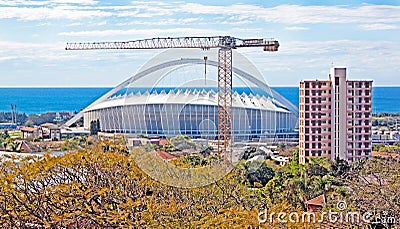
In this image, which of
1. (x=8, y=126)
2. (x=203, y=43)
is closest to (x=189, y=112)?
(x=203, y=43)

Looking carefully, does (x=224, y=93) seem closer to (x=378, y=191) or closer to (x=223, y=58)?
(x=223, y=58)

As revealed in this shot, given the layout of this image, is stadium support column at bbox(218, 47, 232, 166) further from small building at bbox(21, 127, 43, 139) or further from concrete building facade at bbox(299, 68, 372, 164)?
small building at bbox(21, 127, 43, 139)

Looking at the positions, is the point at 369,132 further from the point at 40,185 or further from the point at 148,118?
the point at 40,185

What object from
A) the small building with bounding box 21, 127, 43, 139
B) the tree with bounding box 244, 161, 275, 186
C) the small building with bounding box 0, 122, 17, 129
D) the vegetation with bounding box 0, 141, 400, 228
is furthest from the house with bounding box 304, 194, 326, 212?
Result: the small building with bounding box 0, 122, 17, 129

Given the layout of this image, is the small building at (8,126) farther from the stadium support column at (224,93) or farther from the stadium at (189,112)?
the stadium support column at (224,93)

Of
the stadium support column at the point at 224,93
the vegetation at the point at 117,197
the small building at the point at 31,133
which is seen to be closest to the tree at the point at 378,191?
the vegetation at the point at 117,197

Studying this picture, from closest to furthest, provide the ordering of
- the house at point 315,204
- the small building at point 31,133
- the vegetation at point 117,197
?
the vegetation at point 117,197
the house at point 315,204
the small building at point 31,133

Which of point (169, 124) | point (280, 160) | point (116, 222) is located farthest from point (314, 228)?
point (169, 124)

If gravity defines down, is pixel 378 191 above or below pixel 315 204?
above
